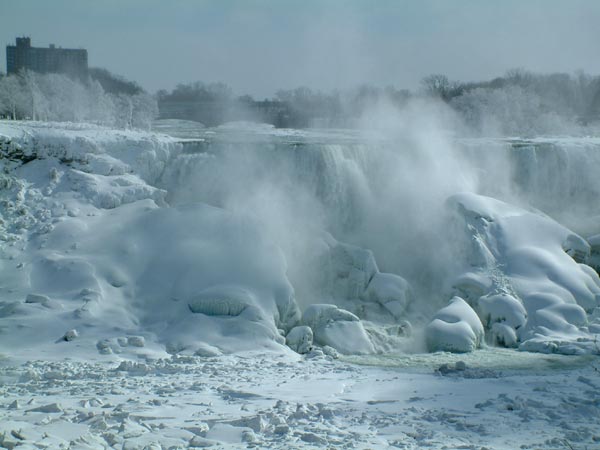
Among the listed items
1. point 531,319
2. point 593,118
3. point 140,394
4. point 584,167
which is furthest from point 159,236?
point 593,118

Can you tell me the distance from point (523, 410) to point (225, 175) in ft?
32.6

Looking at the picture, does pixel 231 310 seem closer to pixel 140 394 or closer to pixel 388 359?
pixel 388 359

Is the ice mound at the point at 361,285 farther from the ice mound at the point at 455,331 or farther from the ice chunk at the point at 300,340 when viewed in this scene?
the ice chunk at the point at 300,340

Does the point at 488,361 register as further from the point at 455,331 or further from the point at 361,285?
the point at 361,285

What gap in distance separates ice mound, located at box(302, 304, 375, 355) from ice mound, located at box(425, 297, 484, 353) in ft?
3.59

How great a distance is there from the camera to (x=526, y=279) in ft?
48.9

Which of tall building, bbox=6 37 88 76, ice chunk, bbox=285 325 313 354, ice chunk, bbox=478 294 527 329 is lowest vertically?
ice chunk, bbox=285 325 313 354

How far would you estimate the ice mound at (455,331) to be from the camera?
487 inches

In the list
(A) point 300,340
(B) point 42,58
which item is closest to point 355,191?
(A) point 300,340

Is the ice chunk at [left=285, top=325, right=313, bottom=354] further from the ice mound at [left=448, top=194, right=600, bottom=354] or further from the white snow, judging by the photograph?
the ice mound at [left=448, top=194, right=600, bottom=354]

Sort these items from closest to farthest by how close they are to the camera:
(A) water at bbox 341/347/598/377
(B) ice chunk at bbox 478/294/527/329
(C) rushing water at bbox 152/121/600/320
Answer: (A) water at bbox 341/347/598/377
(B) ice chunk at bbox 478/294/527/329
(C) rushing water at bbox 152/121/600/320

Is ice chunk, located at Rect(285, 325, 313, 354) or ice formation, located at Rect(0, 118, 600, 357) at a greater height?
ice formation, located at Rect(0, 118, 600, 357)

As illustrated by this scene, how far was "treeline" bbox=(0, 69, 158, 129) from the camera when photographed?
27.8 meters

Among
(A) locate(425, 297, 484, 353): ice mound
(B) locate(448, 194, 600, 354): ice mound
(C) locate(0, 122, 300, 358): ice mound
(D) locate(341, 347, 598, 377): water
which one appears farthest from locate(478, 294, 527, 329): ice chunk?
(C) locate(0, 122, 300, 358): ice mound
